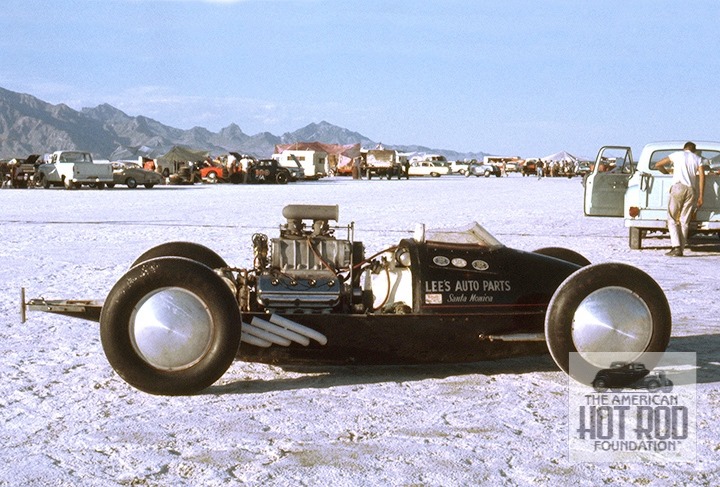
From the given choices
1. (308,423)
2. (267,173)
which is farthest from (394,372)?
(267,173)

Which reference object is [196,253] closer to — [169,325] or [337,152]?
[169,325]

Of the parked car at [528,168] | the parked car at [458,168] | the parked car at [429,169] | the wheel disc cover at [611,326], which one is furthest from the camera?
the parked car at [458,168]

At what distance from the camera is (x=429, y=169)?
245 feet

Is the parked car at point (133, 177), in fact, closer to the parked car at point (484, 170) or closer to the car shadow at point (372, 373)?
the car shadow at point (372, 373)

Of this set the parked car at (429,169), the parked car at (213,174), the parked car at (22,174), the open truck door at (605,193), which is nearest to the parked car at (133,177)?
the parked car at (22,174)

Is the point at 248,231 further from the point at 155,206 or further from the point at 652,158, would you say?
the point at 155,206

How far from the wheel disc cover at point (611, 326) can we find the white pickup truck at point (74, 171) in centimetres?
3247

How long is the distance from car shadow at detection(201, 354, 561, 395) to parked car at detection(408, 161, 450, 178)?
6829 centimetres

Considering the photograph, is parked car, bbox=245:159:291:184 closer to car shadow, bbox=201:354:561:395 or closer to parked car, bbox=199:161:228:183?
parked car, bbox=199:161:228:183

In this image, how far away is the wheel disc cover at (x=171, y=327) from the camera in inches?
195

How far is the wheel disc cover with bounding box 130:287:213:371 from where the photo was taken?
16.2 ft

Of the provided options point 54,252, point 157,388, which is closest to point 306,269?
point 157,388

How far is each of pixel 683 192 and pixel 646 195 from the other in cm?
98

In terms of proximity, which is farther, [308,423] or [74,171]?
[74,171]
